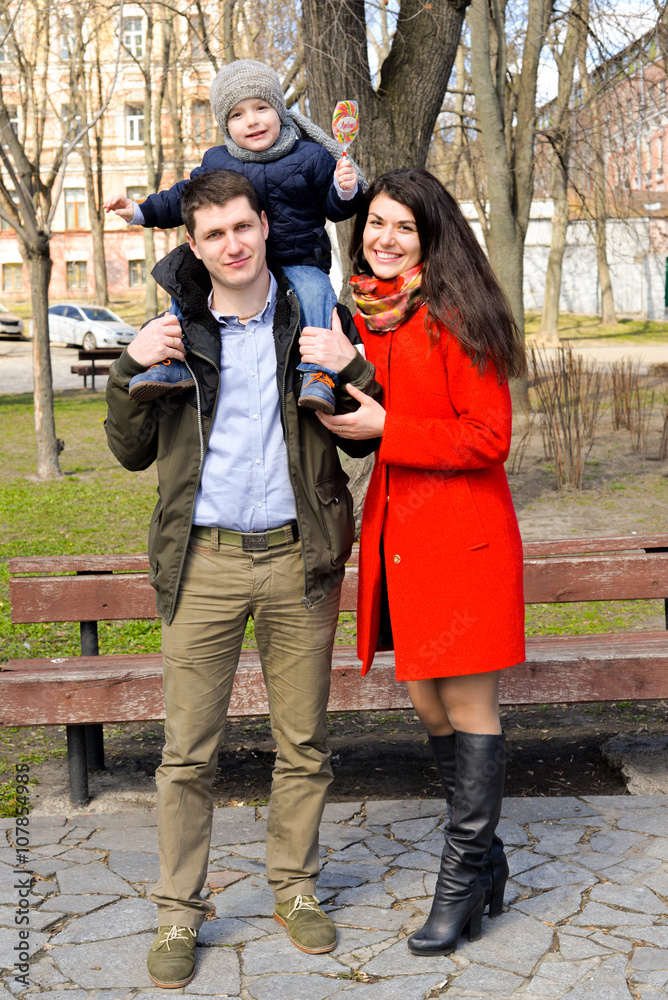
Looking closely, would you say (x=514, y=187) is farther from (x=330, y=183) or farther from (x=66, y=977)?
(x=66, y=977)

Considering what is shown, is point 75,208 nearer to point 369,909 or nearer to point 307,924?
point 369,909

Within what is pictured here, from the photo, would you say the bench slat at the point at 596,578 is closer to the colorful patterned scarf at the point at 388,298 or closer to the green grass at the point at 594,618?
the green grass at the point at 594,618

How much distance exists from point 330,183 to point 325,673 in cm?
140

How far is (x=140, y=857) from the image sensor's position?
11.9ft

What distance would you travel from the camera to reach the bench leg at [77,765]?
404cm

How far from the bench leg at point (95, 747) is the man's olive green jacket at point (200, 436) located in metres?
1.74

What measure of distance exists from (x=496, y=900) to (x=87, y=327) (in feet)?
90.1

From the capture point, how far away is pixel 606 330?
3462cm

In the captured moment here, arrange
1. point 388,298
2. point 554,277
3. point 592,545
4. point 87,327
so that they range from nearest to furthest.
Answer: point 388,298
point 592,545
point 554,277
point 87,327

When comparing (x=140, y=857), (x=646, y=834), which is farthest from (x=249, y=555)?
(x=646, y=834)

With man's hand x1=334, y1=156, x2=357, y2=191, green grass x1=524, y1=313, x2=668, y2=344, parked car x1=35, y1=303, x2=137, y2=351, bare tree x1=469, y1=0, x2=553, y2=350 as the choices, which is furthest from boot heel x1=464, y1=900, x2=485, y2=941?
green grass x1=524, y1=313, x2=668, y2=344

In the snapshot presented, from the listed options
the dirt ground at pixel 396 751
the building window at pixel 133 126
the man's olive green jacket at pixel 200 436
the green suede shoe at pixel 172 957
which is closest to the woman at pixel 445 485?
the man's olive green jacket at pixel 200 436

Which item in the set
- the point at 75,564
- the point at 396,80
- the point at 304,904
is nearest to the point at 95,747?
the point at 75,564

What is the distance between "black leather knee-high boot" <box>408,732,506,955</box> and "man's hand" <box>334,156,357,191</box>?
1.52 meters
